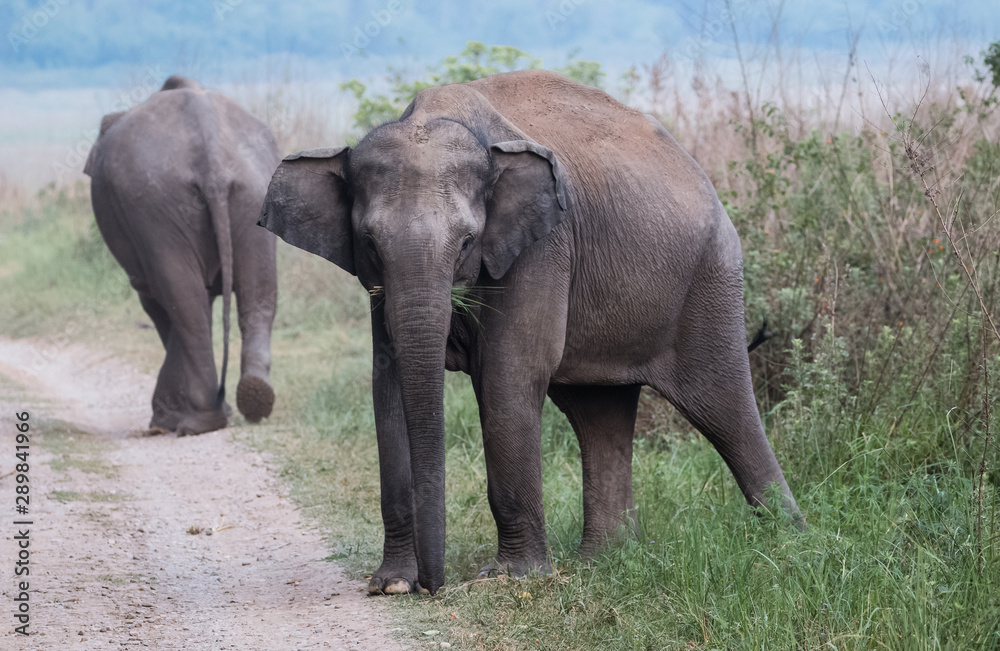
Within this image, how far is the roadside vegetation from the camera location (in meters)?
3.81

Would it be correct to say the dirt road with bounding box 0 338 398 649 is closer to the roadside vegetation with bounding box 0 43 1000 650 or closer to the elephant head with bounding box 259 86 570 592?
the roadside vegetation with bounding box 0 43 1000 650

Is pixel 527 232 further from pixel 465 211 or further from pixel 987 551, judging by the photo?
pixel 987 551

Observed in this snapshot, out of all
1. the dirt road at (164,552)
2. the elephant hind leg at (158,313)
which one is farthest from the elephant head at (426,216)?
the elephant hind leg at (158,313)

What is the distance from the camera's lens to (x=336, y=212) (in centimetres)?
440

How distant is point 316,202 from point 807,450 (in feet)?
8.98

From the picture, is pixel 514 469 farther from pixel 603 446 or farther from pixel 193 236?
pixel 193 236

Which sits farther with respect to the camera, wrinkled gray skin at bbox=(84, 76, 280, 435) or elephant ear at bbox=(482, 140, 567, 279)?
wrinkled gray skin at bbox=(84, 76, 280, 435)

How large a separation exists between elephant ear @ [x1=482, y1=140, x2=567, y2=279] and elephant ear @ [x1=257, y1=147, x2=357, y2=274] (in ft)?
1.90

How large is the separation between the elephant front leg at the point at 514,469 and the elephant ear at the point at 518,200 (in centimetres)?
49

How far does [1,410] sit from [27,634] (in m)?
5.29

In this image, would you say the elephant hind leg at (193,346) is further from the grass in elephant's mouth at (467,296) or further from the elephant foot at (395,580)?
the grass in elephant's mouth at (467,296)

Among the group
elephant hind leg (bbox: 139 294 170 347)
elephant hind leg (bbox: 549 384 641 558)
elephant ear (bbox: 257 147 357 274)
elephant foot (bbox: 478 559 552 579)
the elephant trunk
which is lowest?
elephant hind leg (bbox: 139 294 170 347)

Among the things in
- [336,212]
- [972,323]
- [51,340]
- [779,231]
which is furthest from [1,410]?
[972,323]

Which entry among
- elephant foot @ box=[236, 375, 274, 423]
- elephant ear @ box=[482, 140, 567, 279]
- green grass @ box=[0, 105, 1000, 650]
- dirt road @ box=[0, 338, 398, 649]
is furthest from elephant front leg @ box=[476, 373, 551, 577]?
elephant foot @ box=[236, 375, 274, 423]
